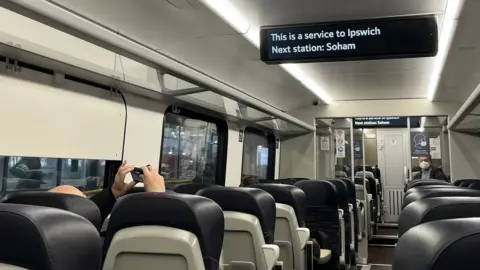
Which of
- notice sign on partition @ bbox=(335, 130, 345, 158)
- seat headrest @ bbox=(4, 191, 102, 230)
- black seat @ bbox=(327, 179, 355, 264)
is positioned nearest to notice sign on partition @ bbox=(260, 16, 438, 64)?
black seat @ bbox=(327, 179, 355, 264)

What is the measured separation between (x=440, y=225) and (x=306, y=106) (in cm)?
795

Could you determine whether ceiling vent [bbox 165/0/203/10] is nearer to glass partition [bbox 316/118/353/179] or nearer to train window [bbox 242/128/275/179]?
train window [bbox 242/128/275/179]

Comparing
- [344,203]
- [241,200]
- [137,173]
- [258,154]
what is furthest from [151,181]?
[258,154]

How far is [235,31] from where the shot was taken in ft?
13.7

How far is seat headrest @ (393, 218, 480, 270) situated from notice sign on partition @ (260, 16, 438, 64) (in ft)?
9.39

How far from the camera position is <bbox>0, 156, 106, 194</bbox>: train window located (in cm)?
295

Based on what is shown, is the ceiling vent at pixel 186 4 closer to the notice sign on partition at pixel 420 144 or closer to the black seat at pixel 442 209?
the black seat at pixel 442 209

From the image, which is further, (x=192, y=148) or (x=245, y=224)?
(x=192, y=148)

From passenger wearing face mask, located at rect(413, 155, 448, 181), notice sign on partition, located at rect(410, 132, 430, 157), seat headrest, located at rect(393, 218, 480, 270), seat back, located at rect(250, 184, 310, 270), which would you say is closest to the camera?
seat headrest, located at rect(393, 218, 480, 270)

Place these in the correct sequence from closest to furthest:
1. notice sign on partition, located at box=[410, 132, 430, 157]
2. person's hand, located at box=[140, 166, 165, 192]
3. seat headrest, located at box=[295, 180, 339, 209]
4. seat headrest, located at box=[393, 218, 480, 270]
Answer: seat headrest, located at box=[393, 218, 480, 270], person's hand, located at box=[140, 166, 165, 192], seat headrest, located at box=[295, 180, 339, 209], notice sign on partition, located at box=[410, 132, 430, 157]

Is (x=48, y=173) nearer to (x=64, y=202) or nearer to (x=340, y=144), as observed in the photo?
(x=64, y=202)

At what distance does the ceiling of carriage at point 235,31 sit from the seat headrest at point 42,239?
2.49 m

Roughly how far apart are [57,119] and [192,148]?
254 centimetres

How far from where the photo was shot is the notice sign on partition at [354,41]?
3635mm
